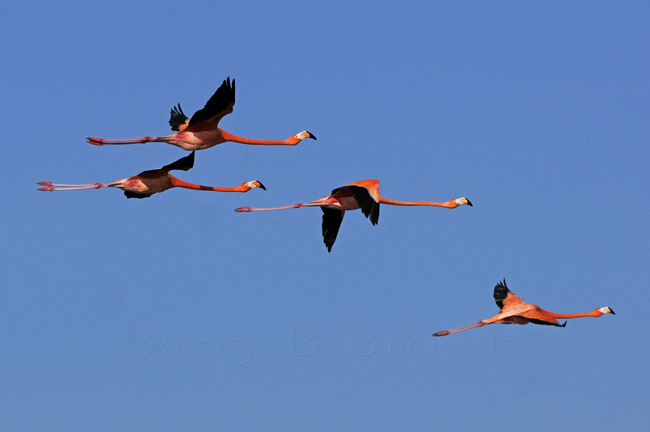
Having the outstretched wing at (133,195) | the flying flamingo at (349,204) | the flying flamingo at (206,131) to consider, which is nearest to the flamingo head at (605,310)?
the flying flamingo at (349,204)

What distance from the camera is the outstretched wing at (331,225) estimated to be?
30.0m

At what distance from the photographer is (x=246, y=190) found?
97.0ft

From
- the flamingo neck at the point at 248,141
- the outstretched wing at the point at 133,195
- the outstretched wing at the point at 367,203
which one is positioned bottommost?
the outstretched wing at the point at 367,203

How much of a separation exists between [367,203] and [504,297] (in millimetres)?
8692

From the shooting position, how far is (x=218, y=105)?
979 inches

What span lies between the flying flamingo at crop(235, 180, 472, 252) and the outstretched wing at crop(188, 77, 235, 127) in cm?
377

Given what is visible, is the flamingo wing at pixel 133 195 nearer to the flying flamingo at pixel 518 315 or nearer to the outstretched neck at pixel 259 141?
the outstretched neck at pixel 259 141

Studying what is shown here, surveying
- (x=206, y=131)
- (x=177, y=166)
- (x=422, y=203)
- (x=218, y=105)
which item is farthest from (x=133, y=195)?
(x=422, y=203)

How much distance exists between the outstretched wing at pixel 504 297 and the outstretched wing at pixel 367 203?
24.7ft

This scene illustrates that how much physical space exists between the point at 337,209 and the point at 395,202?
2063mm

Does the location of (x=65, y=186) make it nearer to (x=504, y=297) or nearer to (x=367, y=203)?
(x=367, y=203)

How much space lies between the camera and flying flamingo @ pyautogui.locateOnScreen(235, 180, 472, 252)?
24.5 m

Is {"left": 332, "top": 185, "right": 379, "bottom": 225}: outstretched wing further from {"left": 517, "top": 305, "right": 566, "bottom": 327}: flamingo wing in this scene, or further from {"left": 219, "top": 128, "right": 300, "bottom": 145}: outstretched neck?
{"left": 517, "top": 305, "right": 566, "bottom": 327}: flamingo wing

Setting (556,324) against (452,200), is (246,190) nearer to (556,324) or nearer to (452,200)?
(452,200)
